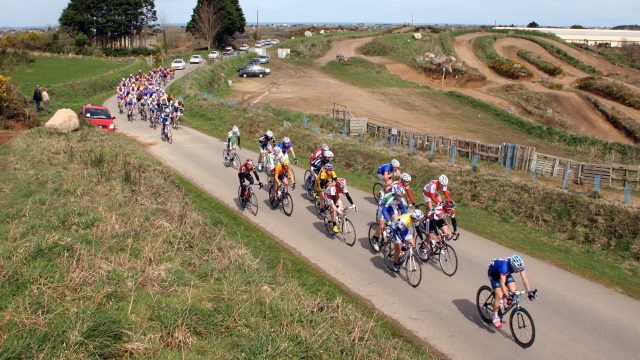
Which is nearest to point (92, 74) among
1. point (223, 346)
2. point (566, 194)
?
point (566, 194)

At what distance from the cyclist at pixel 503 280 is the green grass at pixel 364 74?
169 feet

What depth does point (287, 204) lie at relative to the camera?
17.5 m

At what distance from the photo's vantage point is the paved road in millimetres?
10078

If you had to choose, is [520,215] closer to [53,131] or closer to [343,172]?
[343,172]

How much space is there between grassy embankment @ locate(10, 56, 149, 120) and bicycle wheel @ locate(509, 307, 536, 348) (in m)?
31.1

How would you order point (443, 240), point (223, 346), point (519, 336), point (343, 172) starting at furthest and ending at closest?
point (343, 172) < point (443, 240) < point (519, 336) < point (223, 346)

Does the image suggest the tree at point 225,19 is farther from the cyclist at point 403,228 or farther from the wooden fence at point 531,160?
the cyclist at point 403,228

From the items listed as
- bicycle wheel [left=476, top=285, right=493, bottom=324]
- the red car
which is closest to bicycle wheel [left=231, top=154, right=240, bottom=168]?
the red car

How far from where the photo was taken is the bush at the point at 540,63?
236 ft

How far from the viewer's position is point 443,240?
12953 mm

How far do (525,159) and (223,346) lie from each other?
20.0 metres

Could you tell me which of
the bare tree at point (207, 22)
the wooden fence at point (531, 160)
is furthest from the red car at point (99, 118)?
the bare tree at point (207, 22)

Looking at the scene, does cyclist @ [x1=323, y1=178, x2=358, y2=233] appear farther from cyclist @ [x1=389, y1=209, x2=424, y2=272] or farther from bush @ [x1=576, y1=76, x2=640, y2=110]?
bush @ [x1=576, y1=76, x2=640, y2=110]

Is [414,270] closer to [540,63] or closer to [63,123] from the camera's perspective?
[63,123]
